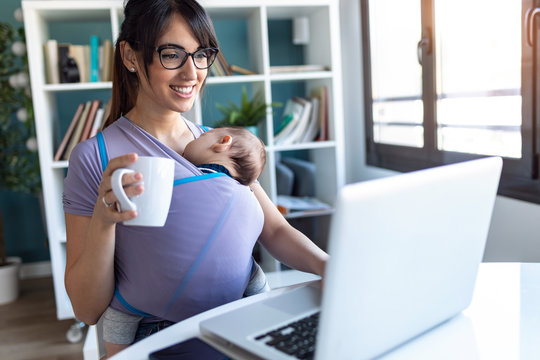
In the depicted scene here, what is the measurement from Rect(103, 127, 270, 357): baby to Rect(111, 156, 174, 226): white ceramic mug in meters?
0.37

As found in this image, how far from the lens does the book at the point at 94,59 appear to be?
2523mm

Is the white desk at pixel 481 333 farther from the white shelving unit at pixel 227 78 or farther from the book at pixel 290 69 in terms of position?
the book at pixel 290 69

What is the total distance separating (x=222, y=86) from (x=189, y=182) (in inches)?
102

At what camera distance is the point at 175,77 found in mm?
1142

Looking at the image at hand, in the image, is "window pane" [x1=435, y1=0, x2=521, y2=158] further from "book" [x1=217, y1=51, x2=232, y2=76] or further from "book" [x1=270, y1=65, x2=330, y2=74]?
"book" [x1=217, y1=51, x2=232, y2=76]

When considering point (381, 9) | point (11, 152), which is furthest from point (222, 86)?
point (11, 152)

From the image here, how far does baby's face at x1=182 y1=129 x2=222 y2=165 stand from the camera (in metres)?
1.21

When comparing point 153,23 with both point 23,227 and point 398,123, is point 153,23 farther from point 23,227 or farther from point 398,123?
point 23,227

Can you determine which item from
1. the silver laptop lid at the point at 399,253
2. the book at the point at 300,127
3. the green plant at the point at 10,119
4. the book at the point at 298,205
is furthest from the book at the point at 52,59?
the silver laptop lid at the point at 399,253

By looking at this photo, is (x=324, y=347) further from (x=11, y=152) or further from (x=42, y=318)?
(x=11, y=152)

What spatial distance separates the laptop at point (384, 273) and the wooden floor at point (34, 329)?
207 centimetres

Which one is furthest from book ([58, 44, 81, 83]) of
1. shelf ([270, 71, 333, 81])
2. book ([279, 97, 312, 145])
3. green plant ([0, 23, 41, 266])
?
book ([279, 97, 312, 145])

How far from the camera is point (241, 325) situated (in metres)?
0.69

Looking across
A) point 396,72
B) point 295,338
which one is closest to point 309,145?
point 396,72
